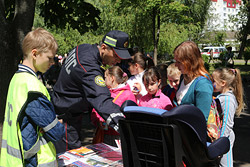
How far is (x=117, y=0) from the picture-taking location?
18.2m

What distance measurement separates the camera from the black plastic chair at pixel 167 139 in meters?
1.89

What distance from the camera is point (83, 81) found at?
8.97 feet

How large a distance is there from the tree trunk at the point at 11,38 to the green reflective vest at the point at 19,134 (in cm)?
275

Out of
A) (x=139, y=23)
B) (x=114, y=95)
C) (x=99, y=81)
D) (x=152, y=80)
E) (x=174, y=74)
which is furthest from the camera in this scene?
(x=139, y=23)

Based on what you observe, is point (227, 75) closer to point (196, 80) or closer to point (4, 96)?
point (196, 80)

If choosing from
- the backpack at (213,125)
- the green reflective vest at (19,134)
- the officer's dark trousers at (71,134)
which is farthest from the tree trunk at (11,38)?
the backpack at (213,125)

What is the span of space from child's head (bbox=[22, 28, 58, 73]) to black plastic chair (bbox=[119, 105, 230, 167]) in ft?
2.41

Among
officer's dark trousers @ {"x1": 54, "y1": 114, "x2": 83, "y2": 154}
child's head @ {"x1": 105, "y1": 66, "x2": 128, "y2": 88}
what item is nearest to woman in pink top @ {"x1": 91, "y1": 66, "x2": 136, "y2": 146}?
child's head @ {"x1": 105, "y1": 66, "x2": 128, "y2": 88}

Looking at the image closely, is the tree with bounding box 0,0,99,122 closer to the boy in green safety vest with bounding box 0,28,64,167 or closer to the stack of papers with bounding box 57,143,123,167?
the stack of papers with bounding box 57,143,123,167

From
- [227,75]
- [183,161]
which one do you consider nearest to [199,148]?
[183,161]

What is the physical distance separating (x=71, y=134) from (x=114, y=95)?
0.74m

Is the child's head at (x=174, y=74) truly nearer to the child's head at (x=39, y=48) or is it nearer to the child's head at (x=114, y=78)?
the child's head at (x=114, y=78)

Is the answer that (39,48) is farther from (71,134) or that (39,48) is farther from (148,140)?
(71,134)

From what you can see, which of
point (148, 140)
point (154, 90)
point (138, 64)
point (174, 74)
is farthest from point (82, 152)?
point (138, 64)
